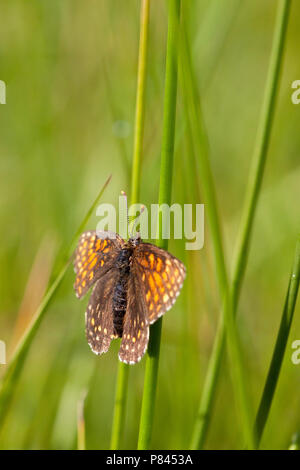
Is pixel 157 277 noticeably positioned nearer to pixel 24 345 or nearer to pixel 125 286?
pixel 125 286

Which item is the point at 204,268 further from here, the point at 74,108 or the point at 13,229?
the point at 74,108

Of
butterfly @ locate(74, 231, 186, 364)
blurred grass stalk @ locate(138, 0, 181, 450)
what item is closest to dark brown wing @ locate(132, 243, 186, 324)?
butterfly @ locate(74, 231, 186, 364)

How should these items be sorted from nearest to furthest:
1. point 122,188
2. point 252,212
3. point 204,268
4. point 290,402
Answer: point 252,212 → point 290,402 → point 204,268 → point 122,188

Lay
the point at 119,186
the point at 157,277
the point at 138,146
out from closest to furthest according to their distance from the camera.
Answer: the point at 138,146 → the point at 157,277 → the point at 119,186

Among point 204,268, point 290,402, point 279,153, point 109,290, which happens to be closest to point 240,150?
point 279,153

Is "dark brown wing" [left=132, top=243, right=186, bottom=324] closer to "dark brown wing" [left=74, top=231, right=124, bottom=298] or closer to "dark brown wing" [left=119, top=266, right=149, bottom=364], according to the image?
"dark brown wing" [left=119, top=266, right=149, bottom=364]

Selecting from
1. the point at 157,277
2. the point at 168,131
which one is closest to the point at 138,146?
the point at 168,131
